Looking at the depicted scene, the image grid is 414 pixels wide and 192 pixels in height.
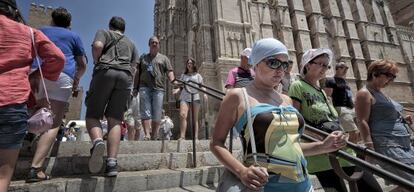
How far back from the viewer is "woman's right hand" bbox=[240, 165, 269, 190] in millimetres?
1359

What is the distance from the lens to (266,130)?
1570mm

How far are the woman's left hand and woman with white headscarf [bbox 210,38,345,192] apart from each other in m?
0.26

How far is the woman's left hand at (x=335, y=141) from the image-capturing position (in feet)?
6.19

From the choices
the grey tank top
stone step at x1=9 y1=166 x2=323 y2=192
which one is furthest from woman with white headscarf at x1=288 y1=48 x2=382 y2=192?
stone step at x1=9 y1=166 x2=323 y2=192

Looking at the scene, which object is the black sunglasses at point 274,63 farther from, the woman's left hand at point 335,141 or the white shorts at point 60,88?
the white shorts at point 60,88

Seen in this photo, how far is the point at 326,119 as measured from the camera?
269 centimetres

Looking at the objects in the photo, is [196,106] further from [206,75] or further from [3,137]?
[206,75]

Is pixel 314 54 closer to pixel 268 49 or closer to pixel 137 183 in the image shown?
pixel 268 49

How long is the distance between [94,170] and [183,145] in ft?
6.94

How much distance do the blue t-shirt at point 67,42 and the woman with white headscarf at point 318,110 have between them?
2.71m

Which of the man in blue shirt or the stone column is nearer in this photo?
the man in blue shirt

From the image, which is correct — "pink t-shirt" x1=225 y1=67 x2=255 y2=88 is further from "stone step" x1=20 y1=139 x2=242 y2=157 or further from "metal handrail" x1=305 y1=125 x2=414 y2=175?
"metal handrail" x1=305 y1=125 x2=414 y2=175

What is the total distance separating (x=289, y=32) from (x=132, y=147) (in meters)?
22.4

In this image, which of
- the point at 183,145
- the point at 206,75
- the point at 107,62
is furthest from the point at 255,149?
the point at 206,75
